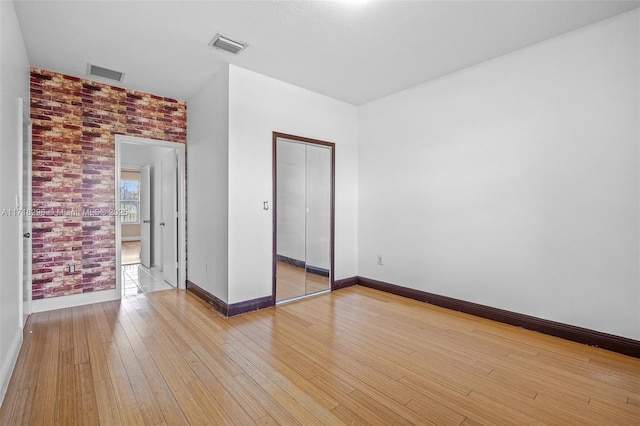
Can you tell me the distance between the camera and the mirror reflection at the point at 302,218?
13.3 ft

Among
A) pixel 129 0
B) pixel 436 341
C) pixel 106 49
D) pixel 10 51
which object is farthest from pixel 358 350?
pixel 106 49

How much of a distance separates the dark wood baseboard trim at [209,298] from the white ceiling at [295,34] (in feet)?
9.30

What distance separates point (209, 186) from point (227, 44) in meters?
1.73

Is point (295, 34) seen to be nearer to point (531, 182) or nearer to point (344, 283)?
point (531, 182)

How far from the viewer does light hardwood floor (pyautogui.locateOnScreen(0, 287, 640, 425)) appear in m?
1.88

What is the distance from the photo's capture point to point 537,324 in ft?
10.2

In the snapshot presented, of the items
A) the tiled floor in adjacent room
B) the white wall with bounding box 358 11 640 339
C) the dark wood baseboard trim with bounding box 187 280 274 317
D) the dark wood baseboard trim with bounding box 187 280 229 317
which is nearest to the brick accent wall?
the tiled floor in adjacent room

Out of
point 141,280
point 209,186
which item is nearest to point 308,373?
point 209,186

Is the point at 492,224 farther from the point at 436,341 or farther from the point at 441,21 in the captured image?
the point at 441,21

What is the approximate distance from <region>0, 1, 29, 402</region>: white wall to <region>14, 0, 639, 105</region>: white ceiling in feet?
1.21

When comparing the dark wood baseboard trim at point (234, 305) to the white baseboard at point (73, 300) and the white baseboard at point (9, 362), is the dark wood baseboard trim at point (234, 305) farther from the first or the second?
the white baseboard at point (9, 362)

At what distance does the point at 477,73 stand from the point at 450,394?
11.1 feet

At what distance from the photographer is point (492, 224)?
344 centimetres

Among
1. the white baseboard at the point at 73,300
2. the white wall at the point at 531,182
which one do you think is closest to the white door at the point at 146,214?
the white baseboard at the point at 73,300
